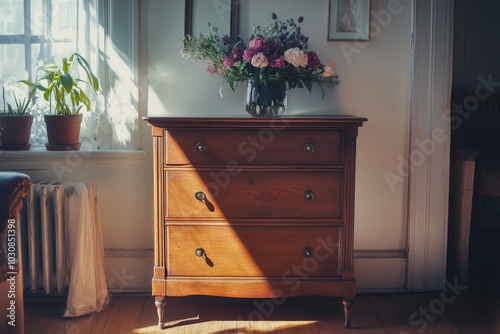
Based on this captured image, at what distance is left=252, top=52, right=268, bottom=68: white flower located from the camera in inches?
114

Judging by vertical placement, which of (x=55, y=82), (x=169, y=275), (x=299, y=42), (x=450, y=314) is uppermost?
(x=299, y=42)

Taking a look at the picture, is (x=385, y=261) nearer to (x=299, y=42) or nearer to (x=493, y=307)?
(x=493, y=307)

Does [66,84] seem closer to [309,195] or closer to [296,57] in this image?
[296,57]

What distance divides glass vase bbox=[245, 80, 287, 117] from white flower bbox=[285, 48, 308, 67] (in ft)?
0.46

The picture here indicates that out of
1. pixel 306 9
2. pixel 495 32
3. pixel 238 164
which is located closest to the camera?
pixel 238 164

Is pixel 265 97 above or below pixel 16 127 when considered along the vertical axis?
above

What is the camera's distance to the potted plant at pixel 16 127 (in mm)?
3182

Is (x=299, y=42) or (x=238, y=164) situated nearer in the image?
(x=238, y=164)

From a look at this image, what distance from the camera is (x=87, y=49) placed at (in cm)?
331

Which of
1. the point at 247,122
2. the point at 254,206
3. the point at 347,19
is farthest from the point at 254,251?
the point at 347,19

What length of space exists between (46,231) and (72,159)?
1.43 ft

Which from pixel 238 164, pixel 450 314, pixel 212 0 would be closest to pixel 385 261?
pixel 450 314

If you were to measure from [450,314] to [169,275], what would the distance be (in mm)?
1431

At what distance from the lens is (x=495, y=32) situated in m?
4.63
